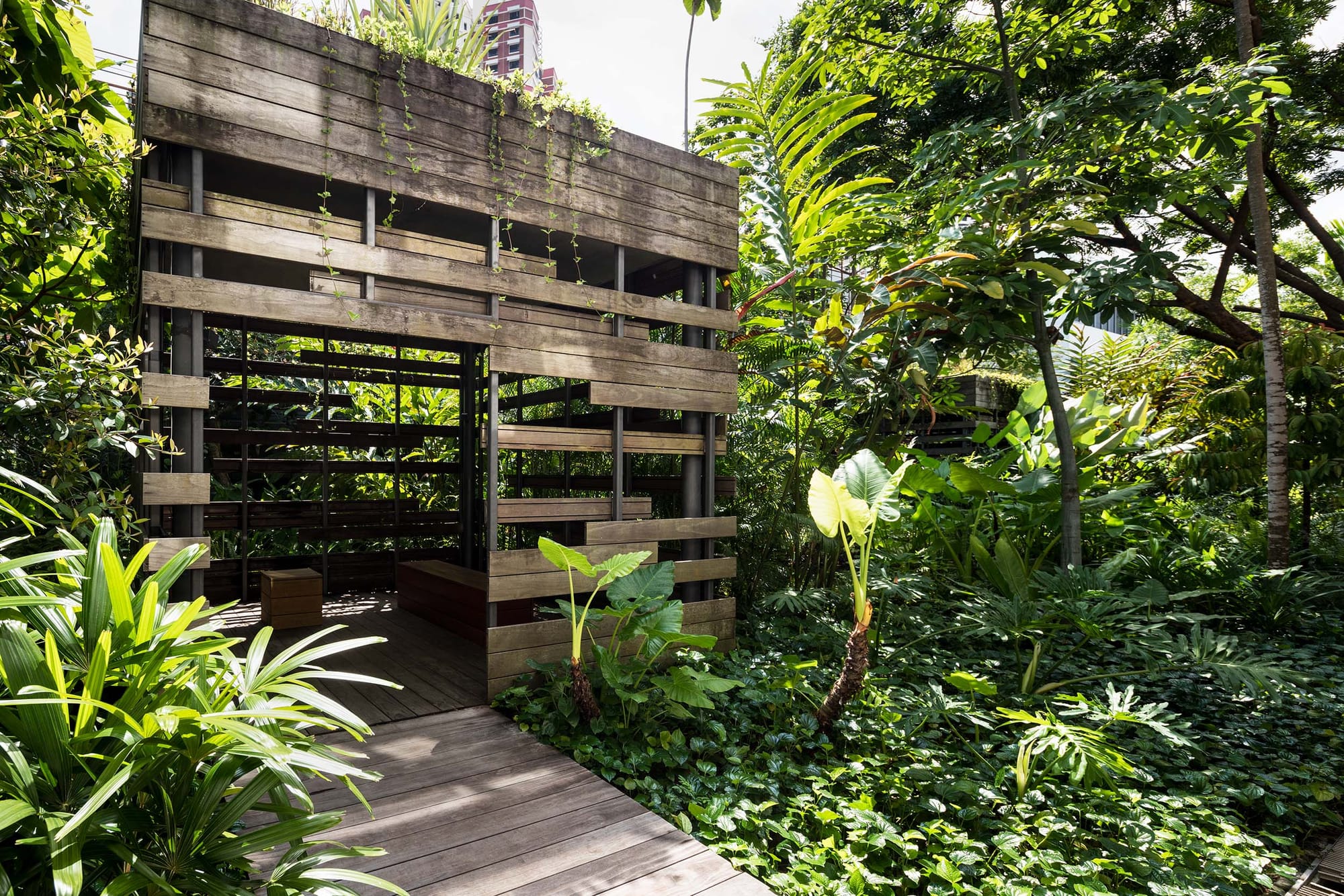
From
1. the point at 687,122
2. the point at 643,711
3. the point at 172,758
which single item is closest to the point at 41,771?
the point at 172,758

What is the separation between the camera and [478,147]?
3.34 m

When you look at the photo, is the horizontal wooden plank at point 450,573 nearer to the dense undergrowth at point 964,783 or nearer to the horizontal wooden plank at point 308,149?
the dense undergrowth at point 964,783

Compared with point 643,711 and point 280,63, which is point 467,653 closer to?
point 643,711

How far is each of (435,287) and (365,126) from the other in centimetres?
73

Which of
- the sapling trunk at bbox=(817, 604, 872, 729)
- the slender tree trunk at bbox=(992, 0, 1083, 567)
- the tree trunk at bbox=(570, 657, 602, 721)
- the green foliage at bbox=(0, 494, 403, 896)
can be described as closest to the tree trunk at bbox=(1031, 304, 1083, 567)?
the slender tree trunk at bbox=(992, 0, 1083, 567)

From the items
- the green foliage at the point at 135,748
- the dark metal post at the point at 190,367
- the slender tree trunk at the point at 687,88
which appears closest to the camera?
the green foliage at the point at 135,748

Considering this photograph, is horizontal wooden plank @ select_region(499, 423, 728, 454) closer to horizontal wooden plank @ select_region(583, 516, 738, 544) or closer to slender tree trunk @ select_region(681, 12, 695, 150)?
horizontal wooden plank @ select_region(583, 516, 738, 544)

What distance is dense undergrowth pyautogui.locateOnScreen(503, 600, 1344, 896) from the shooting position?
6.93ft

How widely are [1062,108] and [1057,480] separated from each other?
2071 mm

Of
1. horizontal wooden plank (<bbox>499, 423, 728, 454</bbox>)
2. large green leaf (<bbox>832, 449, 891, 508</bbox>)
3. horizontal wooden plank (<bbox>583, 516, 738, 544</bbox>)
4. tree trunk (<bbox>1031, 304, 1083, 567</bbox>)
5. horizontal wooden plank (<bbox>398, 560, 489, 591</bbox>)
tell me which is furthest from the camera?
horizontal wooden plank (<bbox>398, 560, 489, 591</bbox>)

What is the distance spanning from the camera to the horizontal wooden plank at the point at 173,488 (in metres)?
2.54

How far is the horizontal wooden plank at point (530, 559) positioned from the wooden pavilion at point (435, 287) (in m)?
0.01

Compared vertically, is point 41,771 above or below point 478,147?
below

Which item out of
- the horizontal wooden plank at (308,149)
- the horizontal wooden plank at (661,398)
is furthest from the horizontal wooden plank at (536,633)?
the horizontal wooden plank at (308,149)
